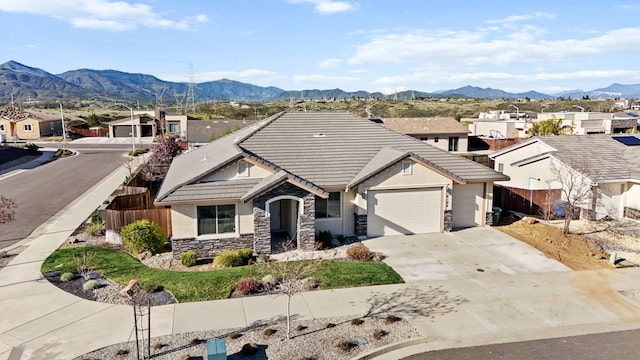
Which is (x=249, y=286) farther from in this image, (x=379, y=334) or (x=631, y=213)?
(x=631, y=213)

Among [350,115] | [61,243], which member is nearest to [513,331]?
[350,115]

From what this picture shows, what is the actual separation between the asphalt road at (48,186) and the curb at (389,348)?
1719cm

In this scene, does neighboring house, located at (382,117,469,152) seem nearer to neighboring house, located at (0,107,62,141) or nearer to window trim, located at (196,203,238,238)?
window trim, located at (196,203,238,238)

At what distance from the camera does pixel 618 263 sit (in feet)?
61.5

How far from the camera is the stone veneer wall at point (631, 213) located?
80.6 feet

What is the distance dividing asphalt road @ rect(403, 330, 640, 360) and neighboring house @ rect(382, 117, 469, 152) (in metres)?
41.1

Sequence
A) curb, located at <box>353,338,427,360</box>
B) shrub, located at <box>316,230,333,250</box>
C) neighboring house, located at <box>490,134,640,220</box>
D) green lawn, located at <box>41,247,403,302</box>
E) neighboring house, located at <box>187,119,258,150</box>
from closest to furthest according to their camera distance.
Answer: curb, located at <box>353,338,427,360</box> → green lawn, located at <box>41,247,403,302</box> → shrub, located at <box>316,230,333,250</box> → neighboring house, located at <box>490,134,640,220</box> → neighboring house, located at <box>187,119,258,150</box>

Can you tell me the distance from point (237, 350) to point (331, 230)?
1034 centimetres

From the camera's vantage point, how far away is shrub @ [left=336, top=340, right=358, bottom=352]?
11.9m

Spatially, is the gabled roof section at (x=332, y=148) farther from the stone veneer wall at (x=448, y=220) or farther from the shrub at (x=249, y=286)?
the shrub at (x=249, y=286)

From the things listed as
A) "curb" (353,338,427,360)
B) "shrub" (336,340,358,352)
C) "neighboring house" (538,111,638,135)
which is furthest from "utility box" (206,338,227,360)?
"neighboring house" (538,111,638,135)

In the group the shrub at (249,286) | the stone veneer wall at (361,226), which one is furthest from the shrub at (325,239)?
the shrub at (249,286)

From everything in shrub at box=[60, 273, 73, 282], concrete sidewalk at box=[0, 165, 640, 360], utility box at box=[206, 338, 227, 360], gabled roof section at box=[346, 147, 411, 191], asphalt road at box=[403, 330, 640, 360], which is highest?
gabled roof section at box=[346, 147, 411, 191]

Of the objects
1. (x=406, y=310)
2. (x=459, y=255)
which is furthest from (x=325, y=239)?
(x=406, y=310)
